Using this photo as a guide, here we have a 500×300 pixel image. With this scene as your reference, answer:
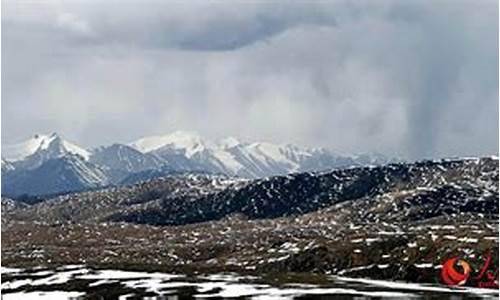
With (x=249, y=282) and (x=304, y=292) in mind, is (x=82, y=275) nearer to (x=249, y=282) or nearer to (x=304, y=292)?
(x=249, y=282)

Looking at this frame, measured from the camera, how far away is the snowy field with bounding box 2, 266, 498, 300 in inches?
3270

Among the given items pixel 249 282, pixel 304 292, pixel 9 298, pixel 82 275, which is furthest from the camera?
pixel 82 275

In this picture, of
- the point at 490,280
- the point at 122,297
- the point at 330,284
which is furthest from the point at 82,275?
the point at 490,280

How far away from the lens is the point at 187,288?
95875 mm

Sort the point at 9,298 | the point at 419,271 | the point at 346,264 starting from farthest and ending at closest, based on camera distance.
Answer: the point at 346,264 < the point at 419,271 < the point at 9,298

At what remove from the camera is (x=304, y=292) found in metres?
87.6

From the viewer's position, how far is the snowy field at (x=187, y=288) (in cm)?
8306

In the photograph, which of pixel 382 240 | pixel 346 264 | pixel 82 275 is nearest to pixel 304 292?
pixel 82 275

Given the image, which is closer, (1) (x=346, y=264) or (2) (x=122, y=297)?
(2) (x=122, y=297)

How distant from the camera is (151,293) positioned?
9156 centimetres

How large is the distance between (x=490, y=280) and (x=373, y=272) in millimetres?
45468

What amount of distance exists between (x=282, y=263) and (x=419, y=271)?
38937 mm

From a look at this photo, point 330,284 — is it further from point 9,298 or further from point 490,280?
point 9,298

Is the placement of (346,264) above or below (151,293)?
below
